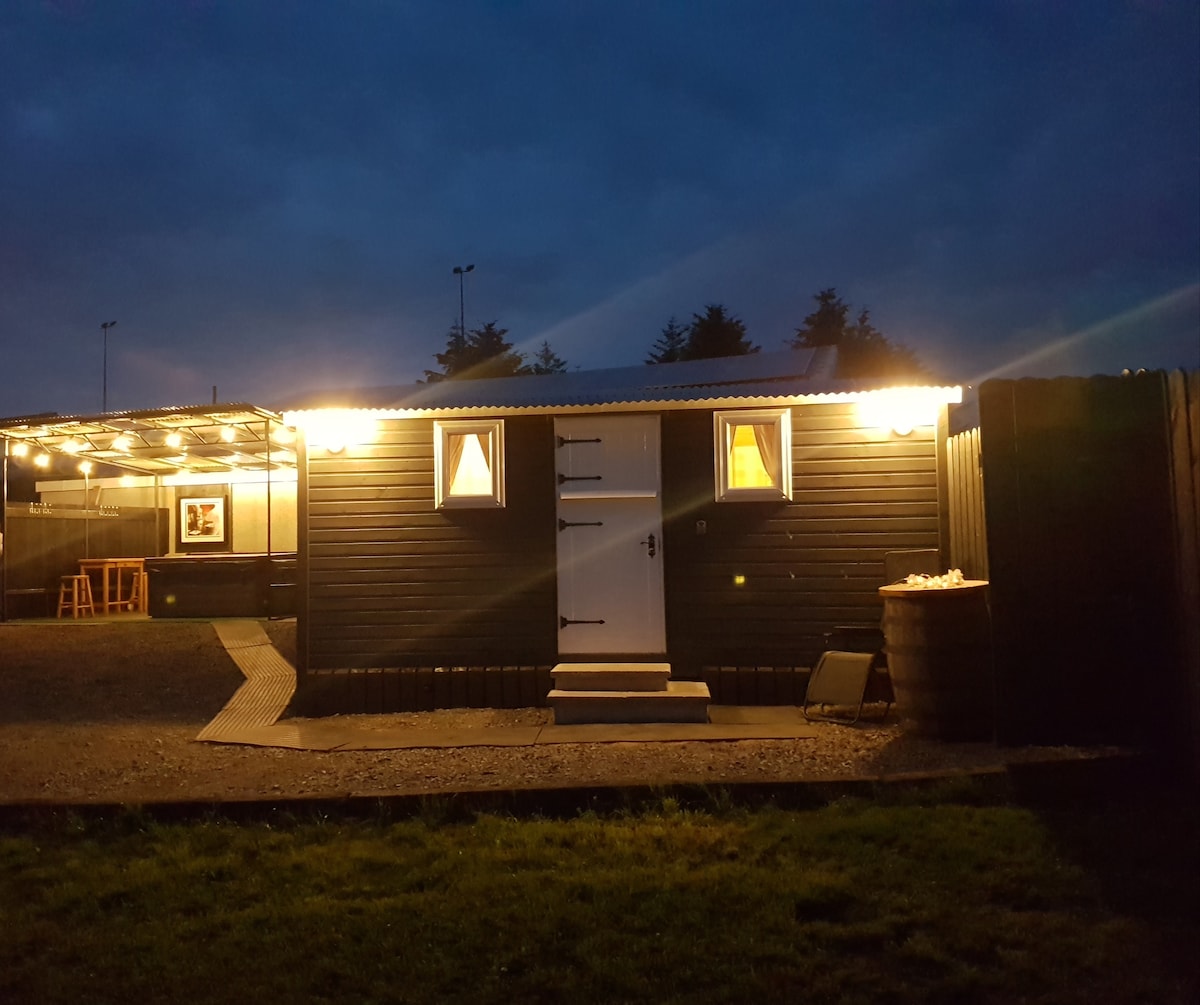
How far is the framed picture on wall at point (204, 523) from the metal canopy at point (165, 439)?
48 cm

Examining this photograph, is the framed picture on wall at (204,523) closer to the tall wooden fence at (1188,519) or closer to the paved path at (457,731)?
the paved path at (457,731)

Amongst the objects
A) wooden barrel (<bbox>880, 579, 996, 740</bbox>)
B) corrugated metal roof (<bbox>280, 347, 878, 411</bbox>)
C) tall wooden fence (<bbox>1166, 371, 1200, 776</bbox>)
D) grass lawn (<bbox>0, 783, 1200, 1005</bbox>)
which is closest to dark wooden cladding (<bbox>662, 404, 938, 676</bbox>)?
corrugated metal roof (<bbox>280, 347, 878, 411</bbox>)

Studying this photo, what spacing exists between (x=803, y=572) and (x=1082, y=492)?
2.52 metres

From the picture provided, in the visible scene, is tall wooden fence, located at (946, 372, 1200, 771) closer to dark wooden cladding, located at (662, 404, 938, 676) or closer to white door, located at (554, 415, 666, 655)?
dark wooden cladding, located at (662, 404, 938, 676)

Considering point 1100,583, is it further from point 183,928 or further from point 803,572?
point 183,928

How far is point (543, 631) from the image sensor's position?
822 cm

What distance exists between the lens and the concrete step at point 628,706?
7324mm

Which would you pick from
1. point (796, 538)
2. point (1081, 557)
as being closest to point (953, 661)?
point (1081, 557)

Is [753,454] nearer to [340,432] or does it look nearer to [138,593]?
[340,432]

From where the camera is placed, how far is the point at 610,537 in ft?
27.0

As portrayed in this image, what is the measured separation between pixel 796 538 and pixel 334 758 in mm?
3845

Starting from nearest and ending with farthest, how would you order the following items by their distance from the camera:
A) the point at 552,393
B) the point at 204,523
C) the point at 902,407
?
the point at 902,407
the point at 552,393
the point at 204,523

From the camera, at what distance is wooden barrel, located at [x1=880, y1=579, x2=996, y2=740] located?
248 inches

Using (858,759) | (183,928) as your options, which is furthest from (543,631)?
(183,928)
